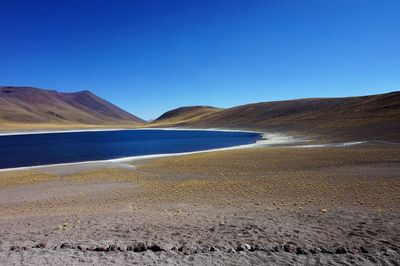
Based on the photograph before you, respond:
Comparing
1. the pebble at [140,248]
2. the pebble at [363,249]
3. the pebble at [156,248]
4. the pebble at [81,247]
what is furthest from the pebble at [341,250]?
the pebble at [81,247]

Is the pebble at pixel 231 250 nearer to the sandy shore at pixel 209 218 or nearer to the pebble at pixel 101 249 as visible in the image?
the sandy shore at pixel 209 218

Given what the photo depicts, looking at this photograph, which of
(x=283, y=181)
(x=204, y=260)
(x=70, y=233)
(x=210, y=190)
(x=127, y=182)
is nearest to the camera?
(x=204, y=260)

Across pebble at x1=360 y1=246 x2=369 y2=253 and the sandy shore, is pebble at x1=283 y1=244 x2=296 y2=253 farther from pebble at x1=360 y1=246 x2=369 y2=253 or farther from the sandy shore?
pebble at x1=360 y1=246 x2=369 y2=253

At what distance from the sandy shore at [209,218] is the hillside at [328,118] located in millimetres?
31442

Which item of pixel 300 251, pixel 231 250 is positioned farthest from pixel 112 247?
pixel 300 251

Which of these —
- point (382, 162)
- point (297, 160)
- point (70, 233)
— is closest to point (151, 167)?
point (297, 160)

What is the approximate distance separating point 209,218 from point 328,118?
80601mm

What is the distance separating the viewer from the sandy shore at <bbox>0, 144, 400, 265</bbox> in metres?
7.96

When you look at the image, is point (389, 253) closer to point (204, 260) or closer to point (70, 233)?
point (204, 260)

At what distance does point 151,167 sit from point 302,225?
65.4 ft

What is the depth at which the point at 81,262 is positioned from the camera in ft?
25.3

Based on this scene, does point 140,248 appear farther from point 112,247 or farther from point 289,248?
point 289,248

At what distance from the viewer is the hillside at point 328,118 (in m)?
57.0

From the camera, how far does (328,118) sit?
283 ft
